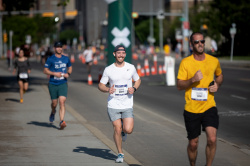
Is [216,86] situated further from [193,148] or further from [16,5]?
[16,5]

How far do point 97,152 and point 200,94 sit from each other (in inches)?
109

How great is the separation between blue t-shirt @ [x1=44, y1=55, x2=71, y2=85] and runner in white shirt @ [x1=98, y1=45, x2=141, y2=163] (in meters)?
4.11

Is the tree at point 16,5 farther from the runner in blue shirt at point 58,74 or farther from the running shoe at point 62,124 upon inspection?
the running shoe at point 62,124

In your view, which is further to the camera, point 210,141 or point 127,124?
point 127,124

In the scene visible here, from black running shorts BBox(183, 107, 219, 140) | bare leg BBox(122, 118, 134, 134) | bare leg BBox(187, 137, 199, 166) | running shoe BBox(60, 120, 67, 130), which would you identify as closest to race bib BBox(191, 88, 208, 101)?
black running shorts BBox(183, 107, 219, 140)

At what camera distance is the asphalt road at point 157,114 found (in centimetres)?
1066

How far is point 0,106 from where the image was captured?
58.3 feet

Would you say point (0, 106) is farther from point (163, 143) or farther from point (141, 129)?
point (163, 143)

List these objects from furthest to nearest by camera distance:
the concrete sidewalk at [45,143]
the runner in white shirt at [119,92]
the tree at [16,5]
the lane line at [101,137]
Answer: the tree at [16,5]
the lane line at [101,137]
the concrete sidewalk at [45,143]
the runner in white shirt at [119,92]

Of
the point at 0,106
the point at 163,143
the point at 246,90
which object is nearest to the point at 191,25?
the point at 246,90

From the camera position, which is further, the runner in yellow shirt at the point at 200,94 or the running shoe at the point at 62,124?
the running shoe at the point at 62,124

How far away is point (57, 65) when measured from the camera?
12.8m

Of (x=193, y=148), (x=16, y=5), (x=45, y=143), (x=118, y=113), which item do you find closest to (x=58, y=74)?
(x=45, y=143)

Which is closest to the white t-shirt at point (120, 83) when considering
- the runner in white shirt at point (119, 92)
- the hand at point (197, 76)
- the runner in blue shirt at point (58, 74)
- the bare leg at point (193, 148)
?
the runner in white shirt at point (119, 92)
